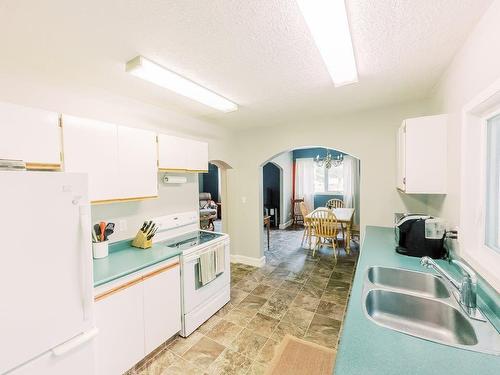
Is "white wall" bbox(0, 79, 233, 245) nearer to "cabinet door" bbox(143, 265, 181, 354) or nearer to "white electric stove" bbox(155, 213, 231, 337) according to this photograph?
"white electric stove" bbox(155, 213, 231, 337)

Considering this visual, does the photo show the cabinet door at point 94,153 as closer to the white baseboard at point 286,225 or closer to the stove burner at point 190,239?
the stove burner at point 190,239

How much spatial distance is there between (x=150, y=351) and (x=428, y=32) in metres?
3.17

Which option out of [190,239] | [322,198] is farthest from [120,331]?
[322,198]

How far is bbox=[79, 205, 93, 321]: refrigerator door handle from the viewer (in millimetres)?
1296

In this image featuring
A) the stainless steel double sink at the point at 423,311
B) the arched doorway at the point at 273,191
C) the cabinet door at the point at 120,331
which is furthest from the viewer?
the arched doorway at the point at 273,191

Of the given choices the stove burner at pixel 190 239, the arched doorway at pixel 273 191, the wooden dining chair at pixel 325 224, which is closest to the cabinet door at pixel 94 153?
the stove burner at pixel 190 239

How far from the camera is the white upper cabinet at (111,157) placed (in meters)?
1.73

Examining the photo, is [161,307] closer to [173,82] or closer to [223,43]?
[173,82]

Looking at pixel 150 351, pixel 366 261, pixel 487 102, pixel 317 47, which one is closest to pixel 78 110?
pixel 317 47

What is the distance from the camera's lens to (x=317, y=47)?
152 centimetres

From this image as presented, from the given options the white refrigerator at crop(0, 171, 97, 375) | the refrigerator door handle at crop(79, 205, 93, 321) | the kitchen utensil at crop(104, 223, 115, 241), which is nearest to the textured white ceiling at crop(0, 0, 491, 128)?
the white refrigerator at crop(0, 171, 97, 375)

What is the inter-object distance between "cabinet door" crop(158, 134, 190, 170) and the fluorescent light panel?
5.62ft

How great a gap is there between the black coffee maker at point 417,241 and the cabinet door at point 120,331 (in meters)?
2.31

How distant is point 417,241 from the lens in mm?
1882
